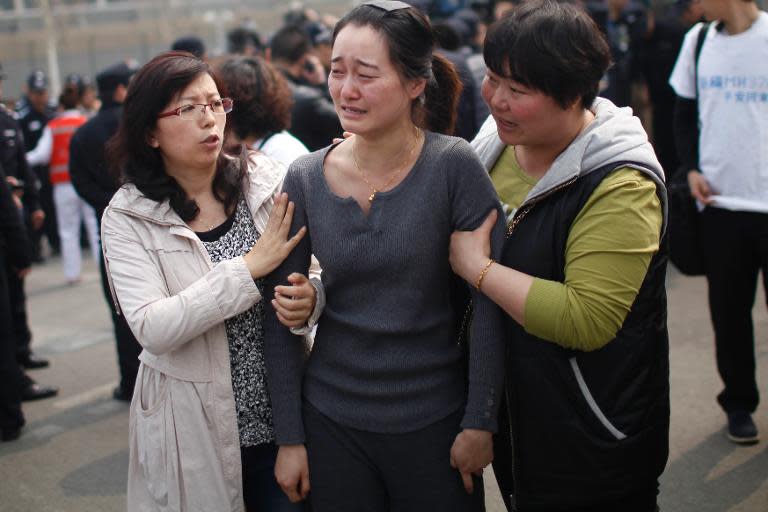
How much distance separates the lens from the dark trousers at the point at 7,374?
15.7ft

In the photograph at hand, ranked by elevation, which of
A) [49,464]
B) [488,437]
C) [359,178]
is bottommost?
[49,464]

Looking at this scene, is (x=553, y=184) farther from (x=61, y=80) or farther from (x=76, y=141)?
(x=61, y=80)

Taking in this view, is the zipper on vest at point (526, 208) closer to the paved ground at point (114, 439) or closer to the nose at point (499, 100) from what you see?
the nose at point (499, 100)

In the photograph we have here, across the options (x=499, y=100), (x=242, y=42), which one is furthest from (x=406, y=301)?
(x=242, y=42)

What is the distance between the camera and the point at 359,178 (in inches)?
84.3

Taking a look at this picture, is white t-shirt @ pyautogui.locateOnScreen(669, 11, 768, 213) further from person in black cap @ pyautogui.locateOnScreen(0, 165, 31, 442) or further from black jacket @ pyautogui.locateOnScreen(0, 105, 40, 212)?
black jacket @ pyautogui.locateOnScreen(0, 105, 40, 212)

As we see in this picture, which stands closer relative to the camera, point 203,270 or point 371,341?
point 371,341

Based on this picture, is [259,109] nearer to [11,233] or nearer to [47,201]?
[11,233]

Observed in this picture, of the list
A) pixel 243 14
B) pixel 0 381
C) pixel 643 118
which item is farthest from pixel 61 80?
pixel 0 381

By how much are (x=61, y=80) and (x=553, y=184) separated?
108 feet

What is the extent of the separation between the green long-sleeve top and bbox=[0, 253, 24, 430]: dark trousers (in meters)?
3.72

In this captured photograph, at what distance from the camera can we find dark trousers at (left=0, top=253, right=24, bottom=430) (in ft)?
15.7

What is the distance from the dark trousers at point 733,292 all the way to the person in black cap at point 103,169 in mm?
3256

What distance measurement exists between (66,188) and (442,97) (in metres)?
7.29
